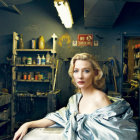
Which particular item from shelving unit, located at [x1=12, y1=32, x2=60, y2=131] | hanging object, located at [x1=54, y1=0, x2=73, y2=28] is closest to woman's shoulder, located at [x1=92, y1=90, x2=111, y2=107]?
hanging object, located at [x1=54, y1=0, x2=73, y2=28]

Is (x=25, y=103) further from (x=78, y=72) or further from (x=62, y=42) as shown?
(x=78, y=72)

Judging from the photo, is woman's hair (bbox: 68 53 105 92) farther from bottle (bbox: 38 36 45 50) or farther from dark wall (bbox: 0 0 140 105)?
dark wall (bbox: 0 0 140 105)

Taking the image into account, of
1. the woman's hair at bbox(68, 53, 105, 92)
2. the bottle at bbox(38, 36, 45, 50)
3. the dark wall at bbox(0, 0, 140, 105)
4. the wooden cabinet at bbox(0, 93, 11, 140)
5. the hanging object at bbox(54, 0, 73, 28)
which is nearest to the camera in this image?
the woman's hair at bbox(68, 53, 105, 92)

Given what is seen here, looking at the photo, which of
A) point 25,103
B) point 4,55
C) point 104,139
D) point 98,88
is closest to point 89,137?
point 104,139

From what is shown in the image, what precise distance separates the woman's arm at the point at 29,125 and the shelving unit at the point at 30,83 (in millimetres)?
2683

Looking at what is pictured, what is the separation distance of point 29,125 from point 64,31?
382 centimetres

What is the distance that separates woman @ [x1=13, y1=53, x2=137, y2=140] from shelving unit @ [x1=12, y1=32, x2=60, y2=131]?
274 cm

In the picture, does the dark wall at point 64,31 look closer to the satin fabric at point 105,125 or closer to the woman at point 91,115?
the woman at point 91,115

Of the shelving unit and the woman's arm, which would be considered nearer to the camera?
the woman's arm

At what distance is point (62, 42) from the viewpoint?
5016mm

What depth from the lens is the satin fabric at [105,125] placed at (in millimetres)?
1209

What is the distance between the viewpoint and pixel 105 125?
1.26 metres

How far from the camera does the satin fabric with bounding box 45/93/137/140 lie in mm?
1209

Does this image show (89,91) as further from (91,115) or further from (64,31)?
(64,31)
